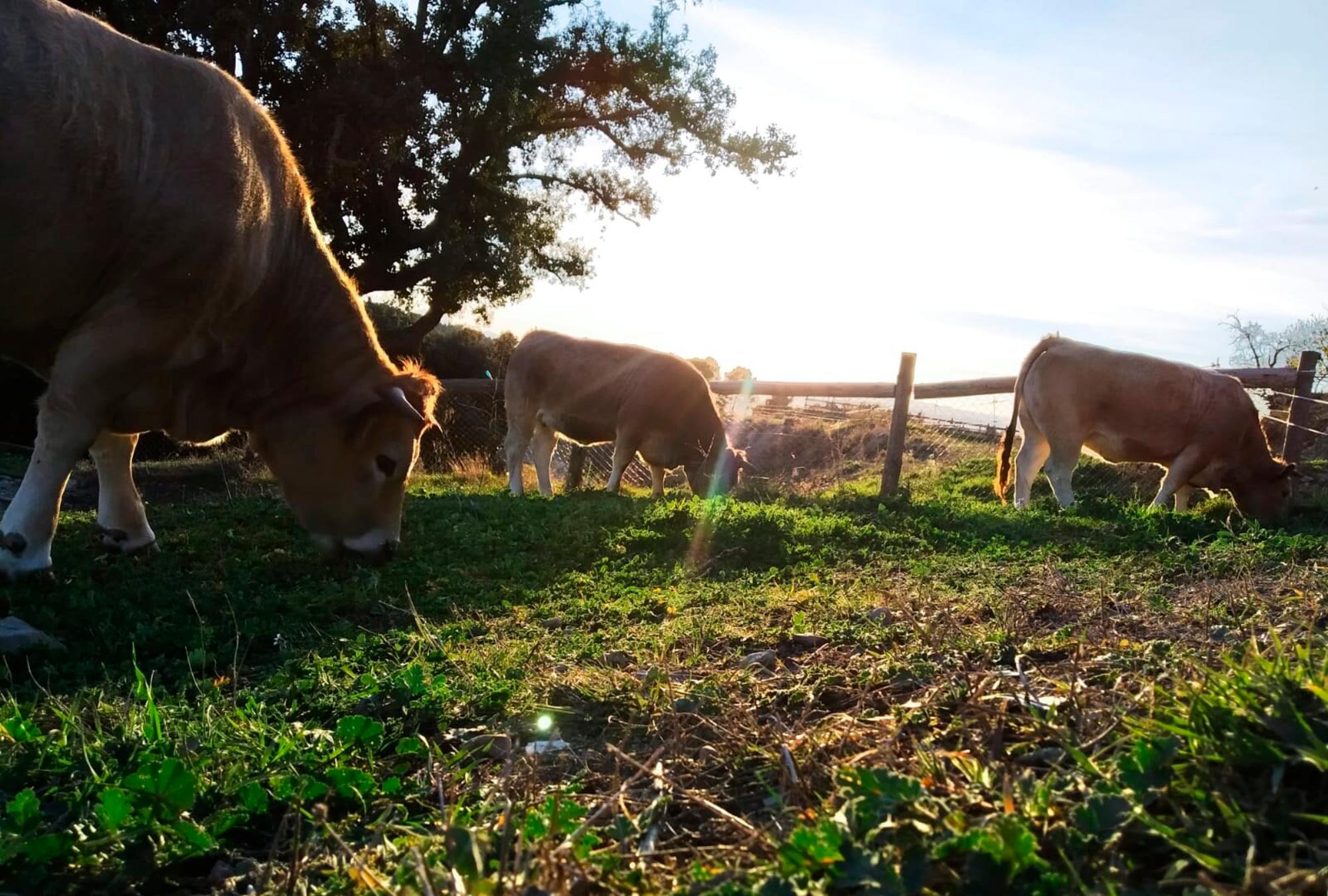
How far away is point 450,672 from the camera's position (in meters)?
3.07

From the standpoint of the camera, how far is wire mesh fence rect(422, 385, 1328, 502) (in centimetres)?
1204

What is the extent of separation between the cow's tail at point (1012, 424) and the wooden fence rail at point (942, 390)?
1.25ft

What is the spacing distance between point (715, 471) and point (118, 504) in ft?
24.1

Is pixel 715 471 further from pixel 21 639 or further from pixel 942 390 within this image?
pixel 21 639

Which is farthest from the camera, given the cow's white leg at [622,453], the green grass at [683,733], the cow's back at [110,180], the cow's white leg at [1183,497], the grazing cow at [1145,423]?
the cow's white leg at [622,453]

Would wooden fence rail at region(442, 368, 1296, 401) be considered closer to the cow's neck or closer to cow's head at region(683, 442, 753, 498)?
cow's head at region(683, 442, 753, 498)

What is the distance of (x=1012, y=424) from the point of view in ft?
33.7

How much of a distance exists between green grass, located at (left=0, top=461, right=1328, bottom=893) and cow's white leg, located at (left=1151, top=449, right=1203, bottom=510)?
5.50 metres

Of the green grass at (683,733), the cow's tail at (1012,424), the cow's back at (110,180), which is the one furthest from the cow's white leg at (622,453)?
the cow's back at (110,180)

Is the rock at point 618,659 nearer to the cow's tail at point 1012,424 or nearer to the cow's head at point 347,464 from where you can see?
the cow's head at point 347,464

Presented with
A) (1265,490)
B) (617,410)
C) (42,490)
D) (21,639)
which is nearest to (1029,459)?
(1265,490)

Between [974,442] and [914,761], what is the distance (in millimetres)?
17296

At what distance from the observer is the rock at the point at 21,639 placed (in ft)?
11.1

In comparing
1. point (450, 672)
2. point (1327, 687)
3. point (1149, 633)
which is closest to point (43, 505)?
point (450, 672)
